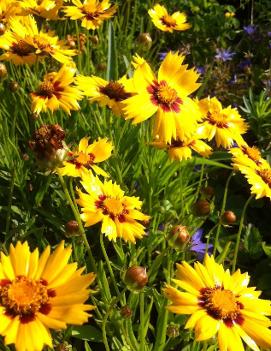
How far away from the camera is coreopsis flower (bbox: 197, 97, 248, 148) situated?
1490mm

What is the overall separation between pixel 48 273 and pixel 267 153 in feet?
4.30

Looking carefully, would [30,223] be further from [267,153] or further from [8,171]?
[267,153]

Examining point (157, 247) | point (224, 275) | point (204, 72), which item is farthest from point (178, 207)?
point (204, 72)

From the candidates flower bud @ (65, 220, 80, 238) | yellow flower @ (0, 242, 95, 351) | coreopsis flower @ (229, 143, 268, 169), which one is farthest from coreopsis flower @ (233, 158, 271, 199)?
yellow flower @ (0, 242, 95, 351)

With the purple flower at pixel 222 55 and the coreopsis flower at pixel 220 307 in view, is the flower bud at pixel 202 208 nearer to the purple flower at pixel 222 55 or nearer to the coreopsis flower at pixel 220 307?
the coreopsis flower at pixel 220 307

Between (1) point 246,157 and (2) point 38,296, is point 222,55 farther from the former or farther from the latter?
(2) point 38,296

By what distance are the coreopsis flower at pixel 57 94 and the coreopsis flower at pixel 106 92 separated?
3cm

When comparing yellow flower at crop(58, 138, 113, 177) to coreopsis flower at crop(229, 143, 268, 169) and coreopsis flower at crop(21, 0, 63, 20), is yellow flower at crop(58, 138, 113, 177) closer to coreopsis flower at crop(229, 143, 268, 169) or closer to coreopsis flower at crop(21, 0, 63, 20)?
Result: coreopsis flower at crop(229, 143, 268, 169)

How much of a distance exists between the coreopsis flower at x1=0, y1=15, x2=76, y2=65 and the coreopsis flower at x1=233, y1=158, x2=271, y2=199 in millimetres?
614

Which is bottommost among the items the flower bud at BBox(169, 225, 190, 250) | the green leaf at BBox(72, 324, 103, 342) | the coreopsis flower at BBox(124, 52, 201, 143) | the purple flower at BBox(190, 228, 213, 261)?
the purple flower at BBox(190, 228, 213, 261)

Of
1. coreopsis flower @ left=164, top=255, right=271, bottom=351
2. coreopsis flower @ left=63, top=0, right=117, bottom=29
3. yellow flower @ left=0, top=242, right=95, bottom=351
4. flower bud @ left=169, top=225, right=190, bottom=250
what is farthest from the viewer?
coreopsis flower @ left=63, top=0, right=117, bottom=29

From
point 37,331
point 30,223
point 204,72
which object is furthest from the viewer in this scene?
point 204,72

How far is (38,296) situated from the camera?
838 millimetres

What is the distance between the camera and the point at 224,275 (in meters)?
1.07
